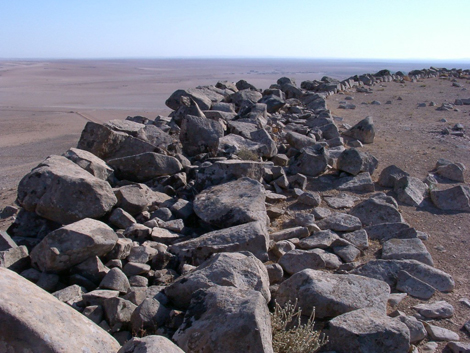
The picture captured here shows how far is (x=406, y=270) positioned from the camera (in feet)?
15.5

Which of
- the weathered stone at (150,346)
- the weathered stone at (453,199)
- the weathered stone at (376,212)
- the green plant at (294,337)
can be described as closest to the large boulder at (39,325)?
the weathered stone at (150,346)

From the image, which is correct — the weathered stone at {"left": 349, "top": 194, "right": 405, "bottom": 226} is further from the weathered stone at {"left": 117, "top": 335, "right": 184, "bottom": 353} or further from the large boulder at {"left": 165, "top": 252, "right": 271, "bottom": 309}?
the weathered stone at {"left": 117, "top": 335, "right": 184, "bottom": 353}

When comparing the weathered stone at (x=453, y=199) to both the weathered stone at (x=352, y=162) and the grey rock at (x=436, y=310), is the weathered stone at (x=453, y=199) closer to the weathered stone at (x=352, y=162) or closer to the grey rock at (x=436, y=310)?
the weathered stone at (x=352, y=162)

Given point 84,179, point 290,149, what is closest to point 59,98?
point 290,149

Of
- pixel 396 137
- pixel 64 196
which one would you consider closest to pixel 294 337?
pixel 64 196

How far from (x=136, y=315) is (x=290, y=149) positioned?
6203 millimetres

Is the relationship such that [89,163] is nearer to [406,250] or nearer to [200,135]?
[200,135]

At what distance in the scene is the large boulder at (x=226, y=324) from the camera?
275cm

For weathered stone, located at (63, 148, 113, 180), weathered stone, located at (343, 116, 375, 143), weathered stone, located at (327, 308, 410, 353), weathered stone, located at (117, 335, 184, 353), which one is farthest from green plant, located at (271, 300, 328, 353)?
weathered stone, located at (343, 116, 375, 143)

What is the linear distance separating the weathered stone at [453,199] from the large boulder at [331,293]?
135 inches

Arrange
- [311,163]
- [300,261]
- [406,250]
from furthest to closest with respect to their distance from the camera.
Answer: [311,163] → [406,250] → [300,261]

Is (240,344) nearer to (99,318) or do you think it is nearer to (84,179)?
(99,318)

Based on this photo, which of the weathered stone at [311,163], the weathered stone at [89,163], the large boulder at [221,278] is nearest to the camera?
the large boulder at [221,278]

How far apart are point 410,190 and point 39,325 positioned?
635 centimetres
